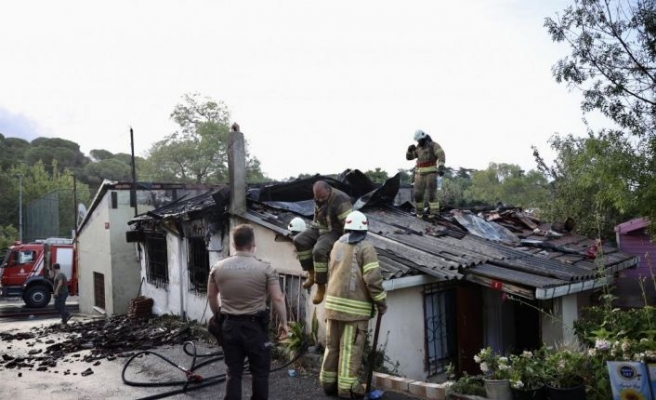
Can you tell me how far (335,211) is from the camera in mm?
6418

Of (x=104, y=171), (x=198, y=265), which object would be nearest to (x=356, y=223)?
(x=198, y=265)

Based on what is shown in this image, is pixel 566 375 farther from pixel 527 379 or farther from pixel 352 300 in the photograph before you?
pixel 352 300

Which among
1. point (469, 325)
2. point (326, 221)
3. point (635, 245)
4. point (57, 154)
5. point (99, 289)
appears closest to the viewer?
point (326, 221)

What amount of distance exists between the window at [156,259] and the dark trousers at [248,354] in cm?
877

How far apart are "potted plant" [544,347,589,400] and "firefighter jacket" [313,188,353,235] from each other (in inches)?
109

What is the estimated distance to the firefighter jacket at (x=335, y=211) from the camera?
639 cm

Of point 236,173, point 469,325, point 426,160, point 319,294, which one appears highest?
point 426,160

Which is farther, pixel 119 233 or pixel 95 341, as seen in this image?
pixel 119 233

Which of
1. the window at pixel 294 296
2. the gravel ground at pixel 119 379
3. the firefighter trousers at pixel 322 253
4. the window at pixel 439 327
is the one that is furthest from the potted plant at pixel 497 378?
the window at pixel 294 296

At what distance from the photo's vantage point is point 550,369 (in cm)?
494

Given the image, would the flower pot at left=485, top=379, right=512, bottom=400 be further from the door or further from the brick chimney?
the brick chimney

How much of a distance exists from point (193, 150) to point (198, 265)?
3404 cm

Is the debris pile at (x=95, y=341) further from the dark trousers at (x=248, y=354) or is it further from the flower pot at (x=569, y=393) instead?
the flower pot at (x=569, y=393)

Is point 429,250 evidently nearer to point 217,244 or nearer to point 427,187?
point 427,187
